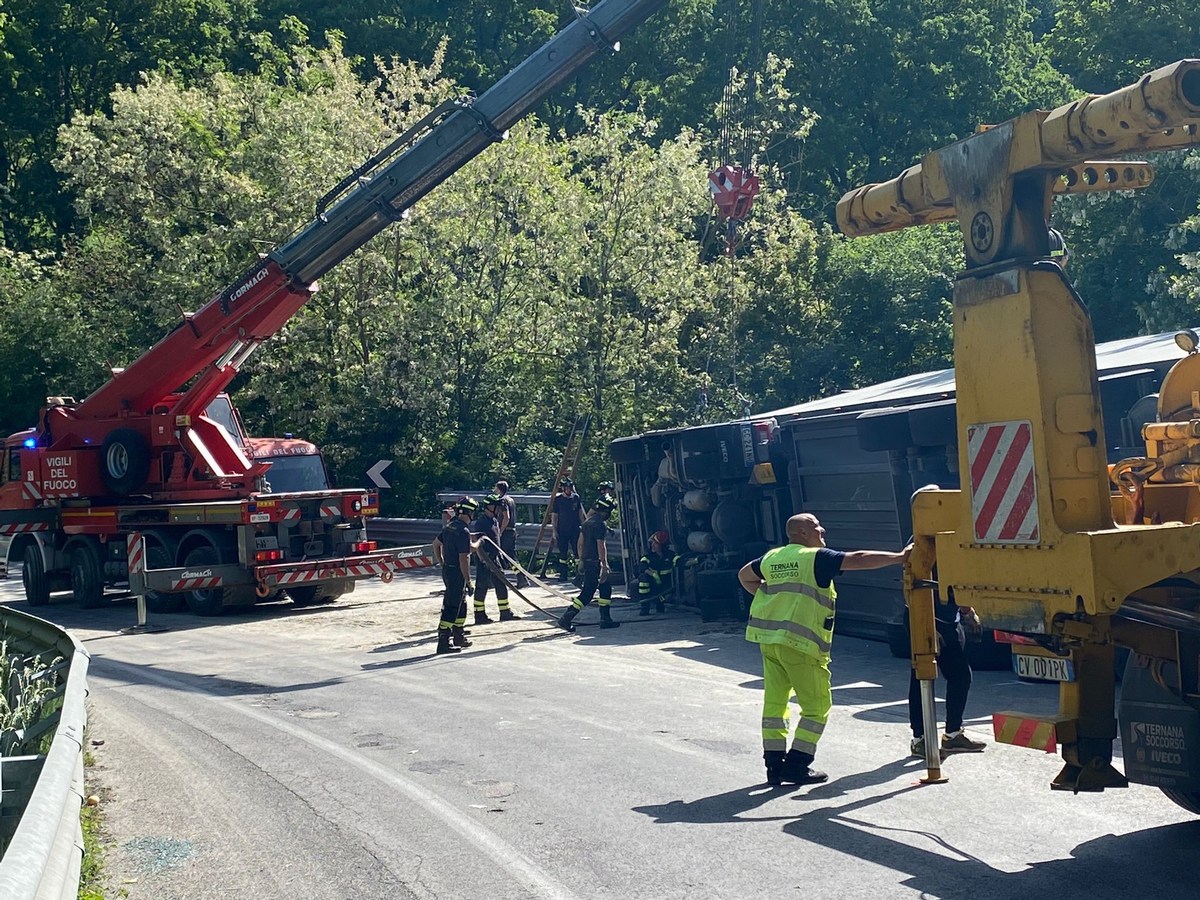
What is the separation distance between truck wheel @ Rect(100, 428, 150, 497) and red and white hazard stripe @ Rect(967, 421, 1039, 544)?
15.6m

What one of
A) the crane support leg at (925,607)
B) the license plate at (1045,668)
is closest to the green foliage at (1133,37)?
the crane support leg at (925,607)

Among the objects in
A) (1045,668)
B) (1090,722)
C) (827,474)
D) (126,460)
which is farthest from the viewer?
(126,460)

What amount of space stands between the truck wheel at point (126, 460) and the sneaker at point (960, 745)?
46.4 feet

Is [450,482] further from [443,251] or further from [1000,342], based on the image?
[1000,342]

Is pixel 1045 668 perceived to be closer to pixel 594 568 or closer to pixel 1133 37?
pixel 594 568

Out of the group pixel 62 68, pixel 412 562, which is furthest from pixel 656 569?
pixel 62 68

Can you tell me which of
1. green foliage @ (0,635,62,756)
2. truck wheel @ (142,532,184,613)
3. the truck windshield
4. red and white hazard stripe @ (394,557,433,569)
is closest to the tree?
the truck windshield

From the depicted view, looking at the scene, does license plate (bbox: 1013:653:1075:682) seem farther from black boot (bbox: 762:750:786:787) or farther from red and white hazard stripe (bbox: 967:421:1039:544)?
black boot (bbox: 762:750:786:787)

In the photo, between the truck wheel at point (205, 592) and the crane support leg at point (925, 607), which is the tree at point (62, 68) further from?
the crane support leg at point (925, 607)

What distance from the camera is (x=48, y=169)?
42.2 meters

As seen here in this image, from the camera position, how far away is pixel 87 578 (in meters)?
20.2

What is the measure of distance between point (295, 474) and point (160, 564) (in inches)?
89.7

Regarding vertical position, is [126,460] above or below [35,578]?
above

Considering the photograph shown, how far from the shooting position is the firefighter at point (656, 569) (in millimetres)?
16938
